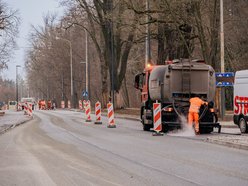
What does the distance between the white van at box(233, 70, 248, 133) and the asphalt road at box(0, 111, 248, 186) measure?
183 inches

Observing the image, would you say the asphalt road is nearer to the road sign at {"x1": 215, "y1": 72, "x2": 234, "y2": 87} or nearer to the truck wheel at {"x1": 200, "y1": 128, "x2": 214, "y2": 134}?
the truck wheel at {"x1": 200, "y1": 128, "x2": 214, "y2": 134}

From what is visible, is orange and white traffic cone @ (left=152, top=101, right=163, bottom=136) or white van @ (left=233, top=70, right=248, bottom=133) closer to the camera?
orange and white traffic cone @ (left=152, top=101, right=163, bottom=136)

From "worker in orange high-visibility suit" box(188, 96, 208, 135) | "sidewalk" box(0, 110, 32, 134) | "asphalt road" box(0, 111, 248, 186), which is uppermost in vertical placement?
"worker in orange high-visibility suit" box(188, 96, 208, 135)

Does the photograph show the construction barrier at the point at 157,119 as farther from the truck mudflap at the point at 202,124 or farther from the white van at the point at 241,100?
the white van at the point at 241,100

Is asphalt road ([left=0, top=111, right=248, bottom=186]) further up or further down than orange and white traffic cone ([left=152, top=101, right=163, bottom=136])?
further down

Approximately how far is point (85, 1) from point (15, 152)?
39543 millimetres

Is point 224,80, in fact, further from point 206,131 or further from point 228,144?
point 228,144

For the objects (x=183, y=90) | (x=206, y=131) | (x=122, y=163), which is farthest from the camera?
(x=206, y=131)

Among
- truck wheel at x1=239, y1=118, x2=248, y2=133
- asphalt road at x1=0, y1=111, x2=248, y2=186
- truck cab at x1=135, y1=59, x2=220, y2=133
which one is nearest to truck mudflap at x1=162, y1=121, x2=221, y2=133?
truck cab at x1=135, y1=59, x2=220, y2=133

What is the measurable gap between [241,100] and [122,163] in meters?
11.5

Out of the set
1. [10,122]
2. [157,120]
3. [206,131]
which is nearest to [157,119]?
[157,120]

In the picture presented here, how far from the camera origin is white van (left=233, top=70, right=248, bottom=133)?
23.0 metres

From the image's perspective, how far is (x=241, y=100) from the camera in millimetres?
23516

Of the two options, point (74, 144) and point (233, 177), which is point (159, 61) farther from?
point (233, 177)
